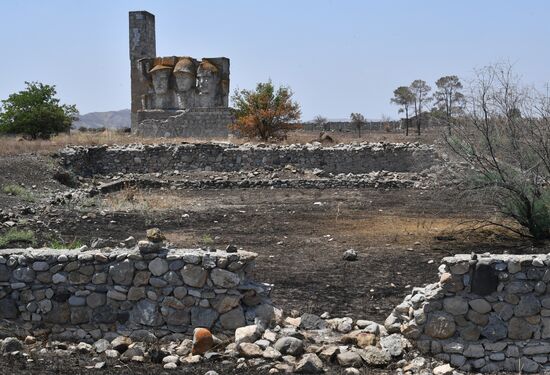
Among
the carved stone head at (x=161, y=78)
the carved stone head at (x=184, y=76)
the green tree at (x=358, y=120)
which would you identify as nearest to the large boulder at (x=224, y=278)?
the carved stone head at (x=184, y=76)

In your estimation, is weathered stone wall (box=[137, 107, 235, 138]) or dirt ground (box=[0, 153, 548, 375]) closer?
dirt ground (box=[0, 153, 548, 375])

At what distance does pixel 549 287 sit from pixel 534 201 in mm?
5085

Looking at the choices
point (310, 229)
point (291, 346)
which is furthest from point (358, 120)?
point (291, 346)

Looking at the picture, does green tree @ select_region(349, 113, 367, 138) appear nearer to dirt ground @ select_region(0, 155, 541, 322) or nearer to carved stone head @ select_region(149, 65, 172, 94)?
carved stone head @ select_region(149, 65, 172, 94)

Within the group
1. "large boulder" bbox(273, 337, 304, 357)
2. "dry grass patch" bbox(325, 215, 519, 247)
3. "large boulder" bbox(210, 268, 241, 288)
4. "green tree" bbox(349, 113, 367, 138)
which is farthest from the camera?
"green tree" bbox(349, 113, 367, 138)

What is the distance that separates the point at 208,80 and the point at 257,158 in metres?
10.9

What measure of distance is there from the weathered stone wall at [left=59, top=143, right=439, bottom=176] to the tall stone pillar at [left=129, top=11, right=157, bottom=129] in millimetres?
12072

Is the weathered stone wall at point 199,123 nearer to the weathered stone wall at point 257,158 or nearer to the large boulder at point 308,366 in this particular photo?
the weathered stone wall at point 257,158

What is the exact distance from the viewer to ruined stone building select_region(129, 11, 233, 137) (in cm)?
3347

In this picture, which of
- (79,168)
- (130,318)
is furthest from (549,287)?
(79,168)

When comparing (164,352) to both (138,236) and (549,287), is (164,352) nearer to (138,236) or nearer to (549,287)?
(549,287)

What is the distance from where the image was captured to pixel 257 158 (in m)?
25.4

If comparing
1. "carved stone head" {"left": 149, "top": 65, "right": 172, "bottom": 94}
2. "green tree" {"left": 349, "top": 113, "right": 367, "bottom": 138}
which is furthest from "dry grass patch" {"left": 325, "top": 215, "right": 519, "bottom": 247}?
"green tree" {"left": 349, "top": 113, "right": 367, "bottom": 138}

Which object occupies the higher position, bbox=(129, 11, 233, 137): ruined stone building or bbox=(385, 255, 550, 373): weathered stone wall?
bbox=(129, 11, 233, 137): ruined stone building
